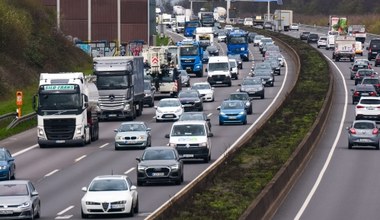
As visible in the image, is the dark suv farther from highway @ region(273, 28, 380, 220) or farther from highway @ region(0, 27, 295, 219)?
highway @ region(273, 28, 380, 220)

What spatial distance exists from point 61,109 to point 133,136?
3.83 m

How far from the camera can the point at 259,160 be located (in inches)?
1889

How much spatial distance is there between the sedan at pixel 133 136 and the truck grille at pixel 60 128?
272cm

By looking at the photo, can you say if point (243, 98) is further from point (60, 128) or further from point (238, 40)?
point (238, 40)

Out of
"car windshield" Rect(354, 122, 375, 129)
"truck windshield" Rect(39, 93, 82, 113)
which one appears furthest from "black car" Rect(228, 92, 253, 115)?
"truck windshield" Rect(39, 93, 82, 113)

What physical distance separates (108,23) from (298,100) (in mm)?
53107

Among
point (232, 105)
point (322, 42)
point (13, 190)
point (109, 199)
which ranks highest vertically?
point (13, 190)

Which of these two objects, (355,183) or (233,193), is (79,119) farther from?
(233,193)

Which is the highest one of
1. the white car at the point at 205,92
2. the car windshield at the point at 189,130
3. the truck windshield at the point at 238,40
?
the car windshield at the point at 189,130

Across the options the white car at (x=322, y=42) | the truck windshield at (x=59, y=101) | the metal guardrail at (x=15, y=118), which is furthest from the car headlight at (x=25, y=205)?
the white car at (x=322, y=42)

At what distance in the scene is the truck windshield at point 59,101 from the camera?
56.7 m

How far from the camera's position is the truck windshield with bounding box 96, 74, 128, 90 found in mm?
67688

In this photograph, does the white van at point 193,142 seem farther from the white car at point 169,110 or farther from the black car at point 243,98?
the black car at point 243,98

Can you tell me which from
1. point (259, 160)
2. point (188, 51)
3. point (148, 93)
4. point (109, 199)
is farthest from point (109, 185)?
point (188, 51)
